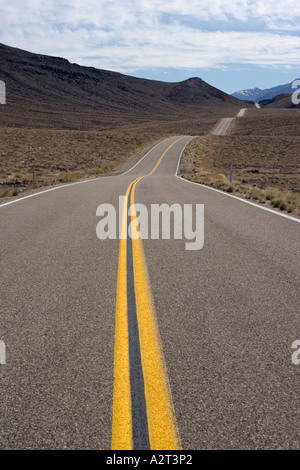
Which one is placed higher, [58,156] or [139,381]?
[58,156]

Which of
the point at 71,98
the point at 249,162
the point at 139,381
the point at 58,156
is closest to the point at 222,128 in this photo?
the point at 249,162

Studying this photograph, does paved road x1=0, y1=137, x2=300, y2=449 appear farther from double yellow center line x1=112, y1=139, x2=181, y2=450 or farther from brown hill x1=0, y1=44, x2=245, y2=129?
brown hill x1=0, y1=44, x2=245, y2=129

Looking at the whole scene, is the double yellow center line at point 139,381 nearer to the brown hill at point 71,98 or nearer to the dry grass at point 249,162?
the dry grass at point 249,162

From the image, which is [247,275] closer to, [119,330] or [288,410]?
[119,330]

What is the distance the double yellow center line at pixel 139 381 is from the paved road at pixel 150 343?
0.01 metres

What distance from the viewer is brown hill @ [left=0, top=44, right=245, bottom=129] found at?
368ft

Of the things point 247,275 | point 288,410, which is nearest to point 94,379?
point 288,410

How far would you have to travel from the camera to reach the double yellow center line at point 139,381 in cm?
241

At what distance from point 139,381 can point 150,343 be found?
0.57 m

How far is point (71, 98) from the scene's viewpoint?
488ft

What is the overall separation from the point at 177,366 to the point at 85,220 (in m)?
6.94

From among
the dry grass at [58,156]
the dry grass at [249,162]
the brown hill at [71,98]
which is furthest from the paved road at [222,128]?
the brown hill at [71,98]

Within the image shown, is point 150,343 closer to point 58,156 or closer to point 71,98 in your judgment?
point 58,156

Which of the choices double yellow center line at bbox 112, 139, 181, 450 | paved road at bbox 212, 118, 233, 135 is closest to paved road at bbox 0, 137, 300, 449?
double yellow center line at bbox 112, 139, 181, 450
